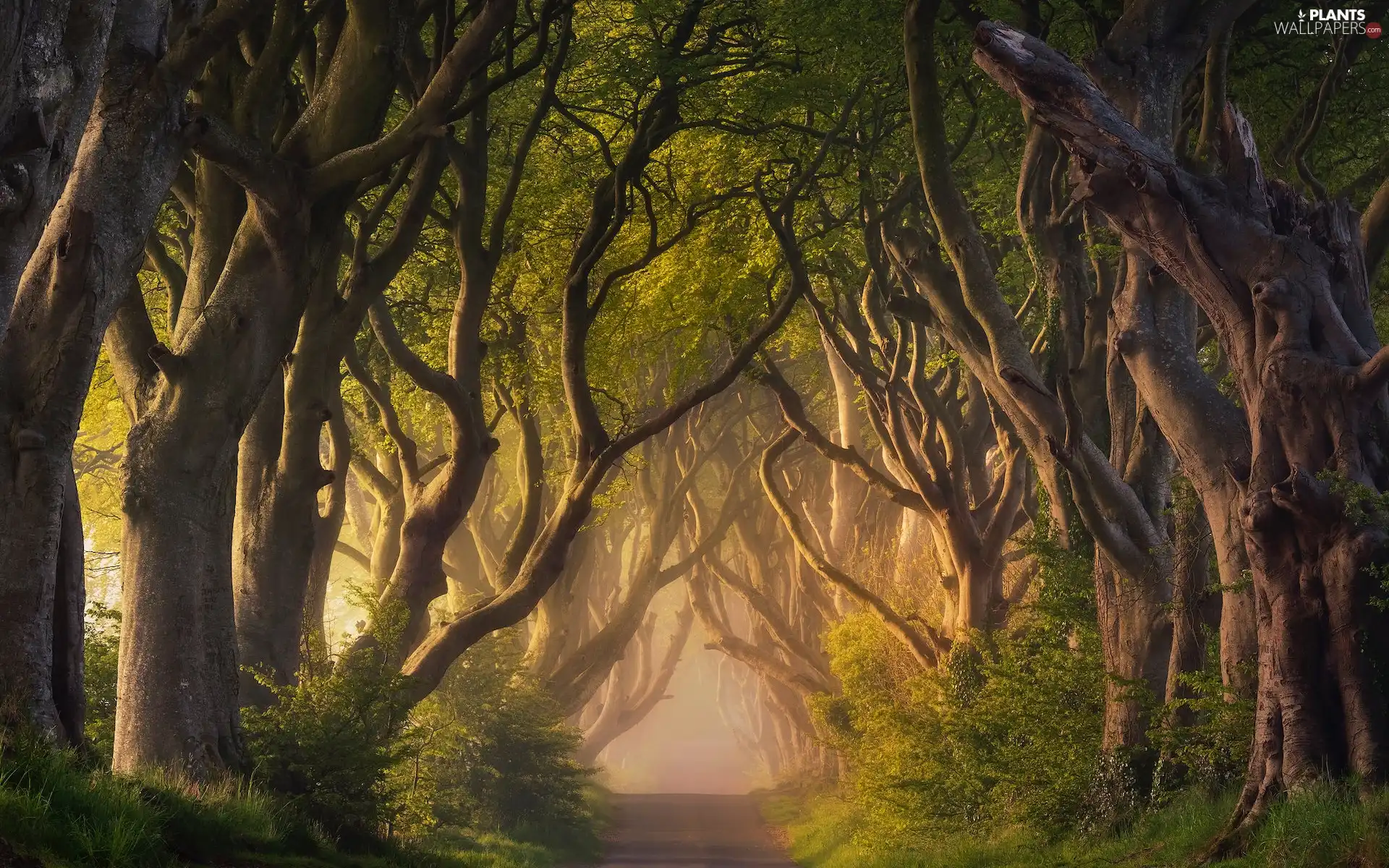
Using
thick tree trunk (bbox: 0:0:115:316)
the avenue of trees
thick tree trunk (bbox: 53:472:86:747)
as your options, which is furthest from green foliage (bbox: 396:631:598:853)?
thick tree trunk (bbox: 0:0:115:316)

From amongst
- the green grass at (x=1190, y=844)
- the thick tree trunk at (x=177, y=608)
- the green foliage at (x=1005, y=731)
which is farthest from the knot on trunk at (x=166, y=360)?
the green foliage at (x=1005, y=731)

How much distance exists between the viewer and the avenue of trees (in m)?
8.55

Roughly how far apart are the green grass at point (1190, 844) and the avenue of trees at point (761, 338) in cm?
44

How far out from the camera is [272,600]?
524 inches

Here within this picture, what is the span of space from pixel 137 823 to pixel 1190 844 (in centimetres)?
738

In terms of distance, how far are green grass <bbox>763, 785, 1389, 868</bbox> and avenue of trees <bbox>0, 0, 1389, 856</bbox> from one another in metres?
0.44

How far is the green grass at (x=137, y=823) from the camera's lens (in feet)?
17.3

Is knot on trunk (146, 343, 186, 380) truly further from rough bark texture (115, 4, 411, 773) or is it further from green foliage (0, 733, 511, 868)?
green foliage (0, 733, 511, 868)

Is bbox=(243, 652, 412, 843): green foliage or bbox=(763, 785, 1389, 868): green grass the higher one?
bbox=(243, 652, 412, 843): green foliage

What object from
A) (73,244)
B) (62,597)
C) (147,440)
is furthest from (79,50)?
(147,440)

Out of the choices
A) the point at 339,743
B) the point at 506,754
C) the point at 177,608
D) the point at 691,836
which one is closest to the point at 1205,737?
the point at 339,743

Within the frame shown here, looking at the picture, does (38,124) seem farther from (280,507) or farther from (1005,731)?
(1005,731)

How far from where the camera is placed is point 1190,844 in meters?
9.41

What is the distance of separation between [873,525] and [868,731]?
11.4 metres
